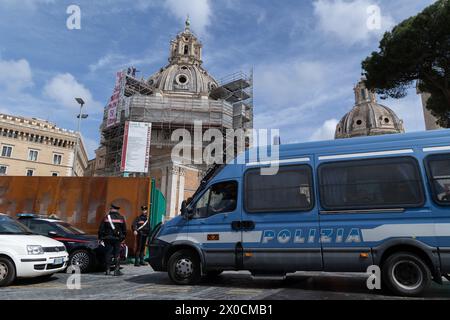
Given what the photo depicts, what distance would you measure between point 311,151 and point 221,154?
37.2m

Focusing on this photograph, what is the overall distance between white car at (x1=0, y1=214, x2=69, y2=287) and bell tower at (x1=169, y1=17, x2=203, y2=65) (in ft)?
211

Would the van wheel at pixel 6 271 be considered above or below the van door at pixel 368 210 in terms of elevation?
below

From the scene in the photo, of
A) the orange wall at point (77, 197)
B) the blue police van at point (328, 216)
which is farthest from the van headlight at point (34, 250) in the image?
the orange wall at point (77, 197)

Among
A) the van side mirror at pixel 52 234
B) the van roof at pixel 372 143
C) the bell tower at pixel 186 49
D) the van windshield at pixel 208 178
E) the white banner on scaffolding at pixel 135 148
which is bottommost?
the van side mirror at pixel 52 234

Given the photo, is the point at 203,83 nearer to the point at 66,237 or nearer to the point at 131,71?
the point at 131,71

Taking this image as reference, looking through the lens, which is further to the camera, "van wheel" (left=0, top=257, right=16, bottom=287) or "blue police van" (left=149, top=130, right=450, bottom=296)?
"van wheel" (left=0, top=257, right=16, bottom=287)

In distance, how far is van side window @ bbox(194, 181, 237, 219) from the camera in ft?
22.1

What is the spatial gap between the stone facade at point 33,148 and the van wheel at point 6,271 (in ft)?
167

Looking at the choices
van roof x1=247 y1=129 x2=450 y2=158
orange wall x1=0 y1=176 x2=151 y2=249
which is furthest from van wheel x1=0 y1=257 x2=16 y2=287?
van roof x1=247 y1=129 x2=450 y2=158

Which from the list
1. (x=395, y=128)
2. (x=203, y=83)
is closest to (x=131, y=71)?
(x=203, y=83)

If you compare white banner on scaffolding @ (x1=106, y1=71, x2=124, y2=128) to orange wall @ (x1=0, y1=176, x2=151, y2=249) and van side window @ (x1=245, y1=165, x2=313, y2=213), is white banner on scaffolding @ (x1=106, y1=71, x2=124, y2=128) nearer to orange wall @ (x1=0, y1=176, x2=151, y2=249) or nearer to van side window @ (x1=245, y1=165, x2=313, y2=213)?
orange wall @ (x1=0, y1=176, x2=151, y2=249)

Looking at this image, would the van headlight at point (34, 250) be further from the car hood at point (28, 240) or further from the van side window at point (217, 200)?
the van side window at point (217, 200)

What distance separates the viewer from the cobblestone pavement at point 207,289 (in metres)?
5.36

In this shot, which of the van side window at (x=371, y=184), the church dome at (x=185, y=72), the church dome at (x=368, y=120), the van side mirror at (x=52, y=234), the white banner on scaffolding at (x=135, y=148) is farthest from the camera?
the church dome at (x=368, y=120)
